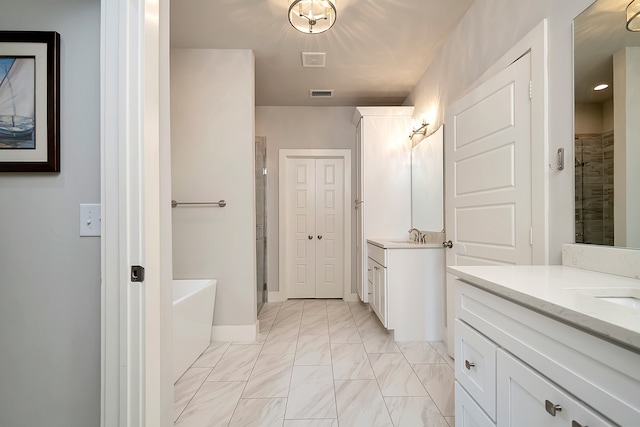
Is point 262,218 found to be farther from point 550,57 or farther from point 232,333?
point 550,57

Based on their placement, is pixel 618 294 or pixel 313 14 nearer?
pixel 618 294

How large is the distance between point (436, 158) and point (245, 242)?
1982 millimetres

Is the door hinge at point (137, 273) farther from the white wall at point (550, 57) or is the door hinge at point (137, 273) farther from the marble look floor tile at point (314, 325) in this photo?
the marble look floor tile at point (314, 325)

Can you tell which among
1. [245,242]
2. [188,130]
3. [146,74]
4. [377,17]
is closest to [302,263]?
[245,242]

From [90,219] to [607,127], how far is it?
194 centimetres

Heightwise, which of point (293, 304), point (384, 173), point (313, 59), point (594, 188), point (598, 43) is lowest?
point (293, 304)

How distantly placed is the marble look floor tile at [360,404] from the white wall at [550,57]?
4.00 feet

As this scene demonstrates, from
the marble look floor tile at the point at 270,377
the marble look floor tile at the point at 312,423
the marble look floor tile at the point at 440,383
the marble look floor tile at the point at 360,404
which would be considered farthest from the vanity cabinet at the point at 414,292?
the marble look floor tile at the point at 312,423

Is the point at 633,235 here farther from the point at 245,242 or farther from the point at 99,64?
the point at 245,242

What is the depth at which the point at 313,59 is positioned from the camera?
2.72 metres

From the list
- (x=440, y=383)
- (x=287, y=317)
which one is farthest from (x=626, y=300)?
(x=287, y=317)

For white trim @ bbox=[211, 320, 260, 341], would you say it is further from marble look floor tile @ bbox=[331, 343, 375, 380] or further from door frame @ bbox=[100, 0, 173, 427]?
door frame @ bbox=[100, 0, 173, 427]

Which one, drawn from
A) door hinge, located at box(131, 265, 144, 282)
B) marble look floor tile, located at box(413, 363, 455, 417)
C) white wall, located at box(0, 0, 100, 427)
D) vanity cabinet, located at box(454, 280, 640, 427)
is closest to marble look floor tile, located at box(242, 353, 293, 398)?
marble look floor tile, located at box(413, 363, 455, 417)

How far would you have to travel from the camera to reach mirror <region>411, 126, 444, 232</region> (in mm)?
2613
